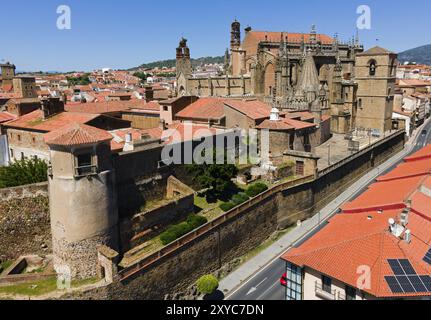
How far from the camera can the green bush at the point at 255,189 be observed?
32.8 metres

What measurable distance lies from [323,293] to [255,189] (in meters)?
16.1

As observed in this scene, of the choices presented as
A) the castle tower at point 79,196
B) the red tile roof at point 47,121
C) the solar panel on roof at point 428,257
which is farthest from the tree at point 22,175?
the solar panel on roof at point 428,257

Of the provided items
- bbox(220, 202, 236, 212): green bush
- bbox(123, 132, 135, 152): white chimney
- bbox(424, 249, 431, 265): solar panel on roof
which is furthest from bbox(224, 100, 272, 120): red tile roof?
bbox(424, 249, 431, 265): solar panel on roof

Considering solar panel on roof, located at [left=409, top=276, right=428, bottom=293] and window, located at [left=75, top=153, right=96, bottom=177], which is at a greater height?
window, located at [left=75, top=153, right=96, bottom=177]

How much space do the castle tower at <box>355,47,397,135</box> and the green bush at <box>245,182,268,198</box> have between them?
3830 centimetres

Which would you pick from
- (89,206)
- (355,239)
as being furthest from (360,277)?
(89,206)

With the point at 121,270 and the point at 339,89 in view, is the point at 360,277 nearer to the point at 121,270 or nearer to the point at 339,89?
the point at 121,270

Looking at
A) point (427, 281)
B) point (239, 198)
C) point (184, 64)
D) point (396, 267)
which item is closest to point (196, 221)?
point (239, 198)

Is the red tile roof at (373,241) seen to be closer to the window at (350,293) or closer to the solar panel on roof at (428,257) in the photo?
the solar panel on roof at (428,257)

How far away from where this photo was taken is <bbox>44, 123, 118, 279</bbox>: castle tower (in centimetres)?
2044

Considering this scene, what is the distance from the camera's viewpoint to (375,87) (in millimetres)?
62969

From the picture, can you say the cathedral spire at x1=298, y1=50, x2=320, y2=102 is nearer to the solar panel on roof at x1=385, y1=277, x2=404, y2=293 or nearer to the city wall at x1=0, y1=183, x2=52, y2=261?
the city wall at x1=0, y1=183, x2=52, y2=261

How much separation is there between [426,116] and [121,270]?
332 feet

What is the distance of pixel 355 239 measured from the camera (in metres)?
18.2
